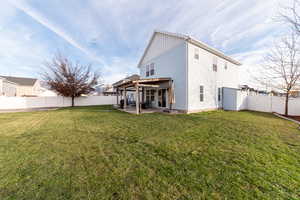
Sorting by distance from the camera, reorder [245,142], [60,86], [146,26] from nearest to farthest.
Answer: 1. [245,142]
2. [146,26]
3. [60,86]

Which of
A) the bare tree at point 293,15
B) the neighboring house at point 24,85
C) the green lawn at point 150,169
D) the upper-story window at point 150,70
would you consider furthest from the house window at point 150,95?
the neighboring house at point 24,85

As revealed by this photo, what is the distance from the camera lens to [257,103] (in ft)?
36.6

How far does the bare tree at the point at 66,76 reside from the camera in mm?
15727

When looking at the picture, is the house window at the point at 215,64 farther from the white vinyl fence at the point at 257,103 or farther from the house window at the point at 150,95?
the house window at the point at 150,95

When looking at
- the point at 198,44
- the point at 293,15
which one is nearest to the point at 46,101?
the point at 198,44

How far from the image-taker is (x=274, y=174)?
2.08m

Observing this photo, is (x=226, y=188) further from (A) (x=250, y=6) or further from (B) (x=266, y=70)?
(B) (x=266, y=70)

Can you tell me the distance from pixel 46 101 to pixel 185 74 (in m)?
20.0

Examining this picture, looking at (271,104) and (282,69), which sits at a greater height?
(282,69)

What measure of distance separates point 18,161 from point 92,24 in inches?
481

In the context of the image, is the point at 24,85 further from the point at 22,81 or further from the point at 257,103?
the point at 257,103

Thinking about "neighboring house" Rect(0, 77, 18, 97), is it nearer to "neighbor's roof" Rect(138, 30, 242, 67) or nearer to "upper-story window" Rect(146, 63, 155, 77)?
"upper-story window" Rect(146, 63, 155, 77)

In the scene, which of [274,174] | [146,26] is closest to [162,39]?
[146,26]

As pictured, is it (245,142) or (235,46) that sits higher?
(235,46)
